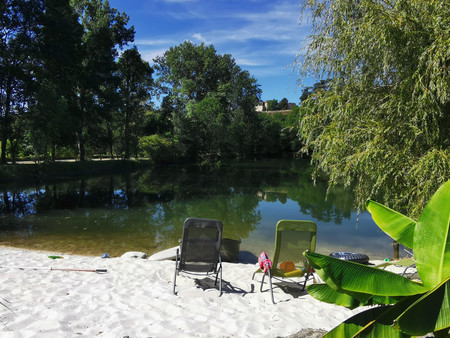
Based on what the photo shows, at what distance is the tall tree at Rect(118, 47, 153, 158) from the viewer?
3869cm

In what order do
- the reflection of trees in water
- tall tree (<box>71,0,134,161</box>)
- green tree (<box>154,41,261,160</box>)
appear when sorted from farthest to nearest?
green tree (<box>154,41,261,160</box>)
tall tree (<box>71,0,134,161</box>)
the reflection of trees in water

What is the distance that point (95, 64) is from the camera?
106 ft

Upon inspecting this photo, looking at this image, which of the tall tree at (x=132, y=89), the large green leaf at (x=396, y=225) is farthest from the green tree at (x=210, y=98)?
the large green leaf at (x=396, y=225)

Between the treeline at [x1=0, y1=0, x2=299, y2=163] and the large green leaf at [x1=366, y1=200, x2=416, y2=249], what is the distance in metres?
5.74

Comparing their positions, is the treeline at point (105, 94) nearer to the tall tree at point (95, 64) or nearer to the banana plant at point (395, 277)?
the tall tree at point (95, 64)

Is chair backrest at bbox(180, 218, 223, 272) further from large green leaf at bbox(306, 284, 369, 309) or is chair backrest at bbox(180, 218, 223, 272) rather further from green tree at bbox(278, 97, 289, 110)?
green tree at bbox(278, 97, 289, 110)

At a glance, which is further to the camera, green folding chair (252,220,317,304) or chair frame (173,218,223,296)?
chair frame (173,218,223,296)

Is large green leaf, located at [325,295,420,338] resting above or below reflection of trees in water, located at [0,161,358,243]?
above

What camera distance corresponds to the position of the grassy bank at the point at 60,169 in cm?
2270

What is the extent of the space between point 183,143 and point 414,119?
3977 cm

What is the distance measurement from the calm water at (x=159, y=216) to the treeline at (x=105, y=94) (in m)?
4.01

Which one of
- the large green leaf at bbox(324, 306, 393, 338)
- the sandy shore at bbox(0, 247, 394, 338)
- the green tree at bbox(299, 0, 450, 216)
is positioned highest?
the green tree at bbox(299, 0, 450, 216)

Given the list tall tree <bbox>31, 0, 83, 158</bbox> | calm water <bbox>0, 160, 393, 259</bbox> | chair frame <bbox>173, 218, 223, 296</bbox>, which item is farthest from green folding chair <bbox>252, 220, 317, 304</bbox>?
tall tree <bbox>31, 0, 83, 158</bbox>

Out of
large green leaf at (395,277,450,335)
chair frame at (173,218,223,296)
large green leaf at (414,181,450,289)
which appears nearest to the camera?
large green leaf at (395,277,450,335)
